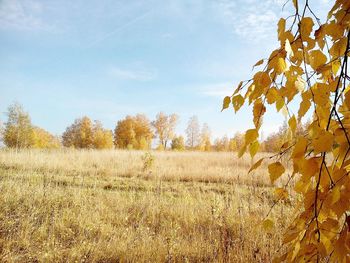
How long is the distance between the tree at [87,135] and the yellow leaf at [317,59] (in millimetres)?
46521

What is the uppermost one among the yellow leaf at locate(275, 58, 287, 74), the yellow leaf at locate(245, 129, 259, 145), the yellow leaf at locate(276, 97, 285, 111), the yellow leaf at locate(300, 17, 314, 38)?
the yellow leaf at locate(300, 17, 314, 38)

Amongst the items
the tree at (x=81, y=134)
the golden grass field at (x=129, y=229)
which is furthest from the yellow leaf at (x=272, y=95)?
the tree at (x=81, y=134)

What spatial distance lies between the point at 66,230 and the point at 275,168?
3.46 m

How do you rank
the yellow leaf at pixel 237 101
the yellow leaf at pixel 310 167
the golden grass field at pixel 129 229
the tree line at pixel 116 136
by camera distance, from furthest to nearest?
the tree line at pixel 116 136
the golden grass field at pixel 129 229
the yellow leaf at pixel 237 101
the yellow leaf at pixel 310 167

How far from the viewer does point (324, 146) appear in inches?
28.1

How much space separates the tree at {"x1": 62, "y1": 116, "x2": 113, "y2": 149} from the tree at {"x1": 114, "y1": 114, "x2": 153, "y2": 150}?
230cm

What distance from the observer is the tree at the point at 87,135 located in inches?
1860

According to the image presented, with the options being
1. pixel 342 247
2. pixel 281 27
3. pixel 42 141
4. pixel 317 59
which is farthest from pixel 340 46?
pixel 42 141

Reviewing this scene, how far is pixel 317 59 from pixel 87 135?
55845 mm

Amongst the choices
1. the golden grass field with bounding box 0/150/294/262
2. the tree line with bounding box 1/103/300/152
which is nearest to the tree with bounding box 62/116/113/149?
the tree line with bounding box 1/103/300/152

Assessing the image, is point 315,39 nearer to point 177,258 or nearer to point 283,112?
point 283,112

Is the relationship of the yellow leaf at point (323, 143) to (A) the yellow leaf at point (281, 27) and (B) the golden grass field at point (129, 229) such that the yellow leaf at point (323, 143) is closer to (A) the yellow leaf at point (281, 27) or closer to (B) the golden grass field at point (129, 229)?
(A) the yellow leaf at point (281, 27)

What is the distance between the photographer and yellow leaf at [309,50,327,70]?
0.97 m

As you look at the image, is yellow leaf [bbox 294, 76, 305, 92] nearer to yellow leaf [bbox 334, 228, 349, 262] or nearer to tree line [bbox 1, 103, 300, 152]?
yellow leaf [bbox 334, 228, 349, 262]
